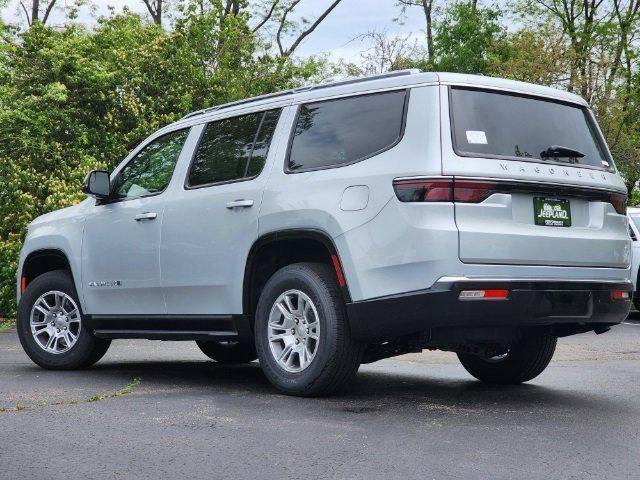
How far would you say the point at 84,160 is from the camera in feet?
59.6

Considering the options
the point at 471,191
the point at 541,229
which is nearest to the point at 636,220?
the point at 541,229

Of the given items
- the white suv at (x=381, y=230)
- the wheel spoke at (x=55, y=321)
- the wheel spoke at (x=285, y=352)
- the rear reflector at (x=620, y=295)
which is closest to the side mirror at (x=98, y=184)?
the white suv at (x=381, y=230)

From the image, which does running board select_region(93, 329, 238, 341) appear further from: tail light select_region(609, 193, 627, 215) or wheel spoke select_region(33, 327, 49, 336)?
tail light select_region(609, 193, 627, 215)

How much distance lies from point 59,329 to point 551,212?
181 inches

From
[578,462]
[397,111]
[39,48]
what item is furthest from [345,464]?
[39,48]

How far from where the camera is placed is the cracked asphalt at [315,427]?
466 centimetres

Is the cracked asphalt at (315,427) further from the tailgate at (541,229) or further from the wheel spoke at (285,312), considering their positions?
the tailgate at (541,229)

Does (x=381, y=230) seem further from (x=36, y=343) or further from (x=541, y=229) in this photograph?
(x=36, y=343)

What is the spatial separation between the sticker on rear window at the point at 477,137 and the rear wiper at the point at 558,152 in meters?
0.45

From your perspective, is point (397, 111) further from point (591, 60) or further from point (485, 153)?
point (591, 60)

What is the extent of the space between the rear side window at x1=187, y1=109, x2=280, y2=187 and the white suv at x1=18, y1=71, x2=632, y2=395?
0.6 inches

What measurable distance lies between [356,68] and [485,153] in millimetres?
33438

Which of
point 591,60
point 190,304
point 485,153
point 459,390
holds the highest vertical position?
point 591,60

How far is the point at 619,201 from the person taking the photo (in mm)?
6855
